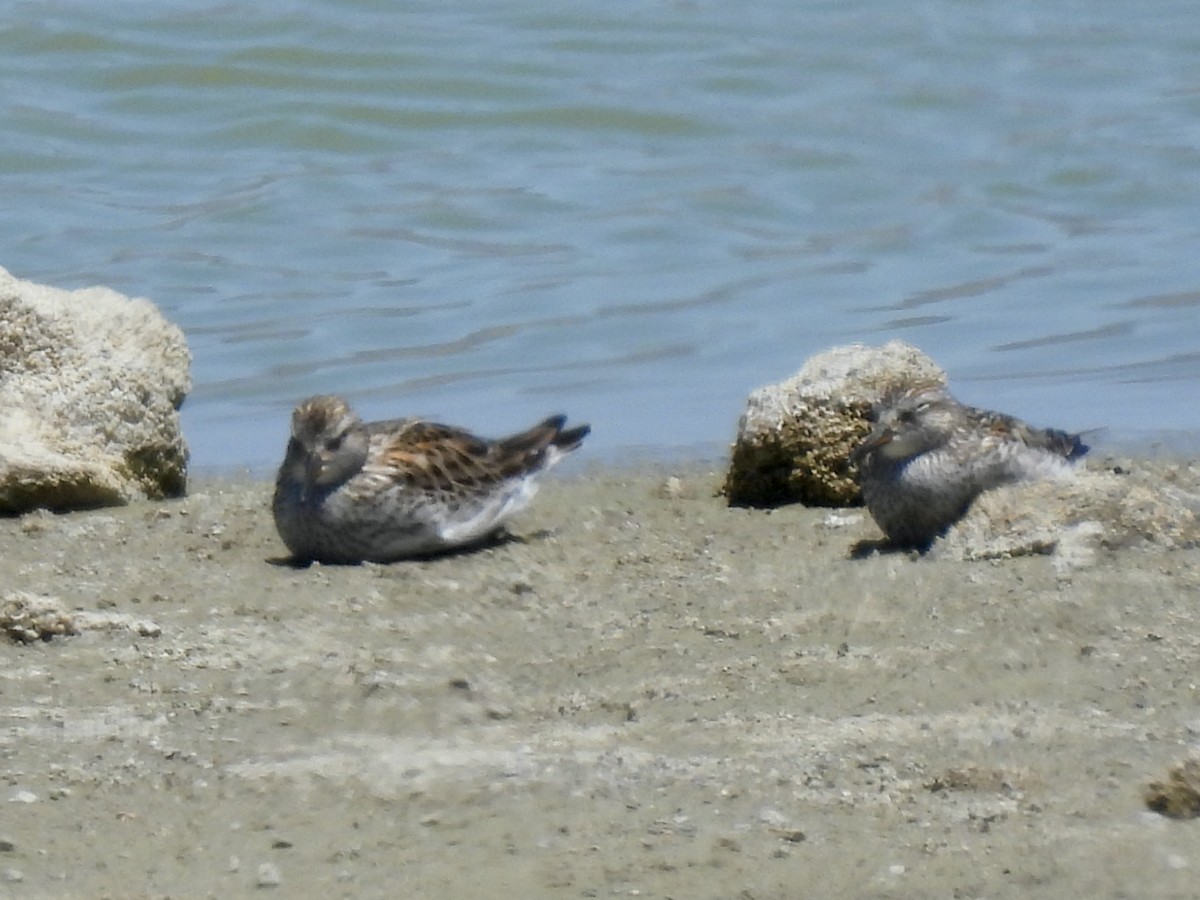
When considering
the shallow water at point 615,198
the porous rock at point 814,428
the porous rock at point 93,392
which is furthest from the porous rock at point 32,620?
the shallow water at point 615,198

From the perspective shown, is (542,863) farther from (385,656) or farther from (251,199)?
(251,199)

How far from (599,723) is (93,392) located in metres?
3.96

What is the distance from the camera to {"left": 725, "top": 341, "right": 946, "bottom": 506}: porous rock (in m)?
8.91

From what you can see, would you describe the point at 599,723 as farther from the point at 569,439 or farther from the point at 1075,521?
the point at 569,439

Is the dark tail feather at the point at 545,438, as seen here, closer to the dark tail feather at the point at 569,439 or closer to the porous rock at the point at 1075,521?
the dark tail feather at the point at 569,439

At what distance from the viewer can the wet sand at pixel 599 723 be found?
190 inches

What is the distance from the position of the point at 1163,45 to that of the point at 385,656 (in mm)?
14758

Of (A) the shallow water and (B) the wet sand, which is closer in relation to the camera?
(B) the wet sand

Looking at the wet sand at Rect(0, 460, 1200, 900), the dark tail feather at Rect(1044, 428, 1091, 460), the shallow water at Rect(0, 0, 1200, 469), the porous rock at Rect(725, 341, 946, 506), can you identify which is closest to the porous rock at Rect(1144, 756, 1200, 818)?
the wet sand at Rect(0, 460, 1200, 900)

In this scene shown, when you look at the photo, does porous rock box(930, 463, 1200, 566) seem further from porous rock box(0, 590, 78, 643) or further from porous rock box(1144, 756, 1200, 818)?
porous rock box(0, 590, 78, 643)

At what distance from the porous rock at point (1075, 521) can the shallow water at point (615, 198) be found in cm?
291

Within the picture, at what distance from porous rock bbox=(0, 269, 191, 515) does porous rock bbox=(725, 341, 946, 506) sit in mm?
2227

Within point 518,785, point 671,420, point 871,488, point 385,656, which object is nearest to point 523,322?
point 671,420

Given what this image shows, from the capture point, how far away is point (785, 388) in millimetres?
9047
